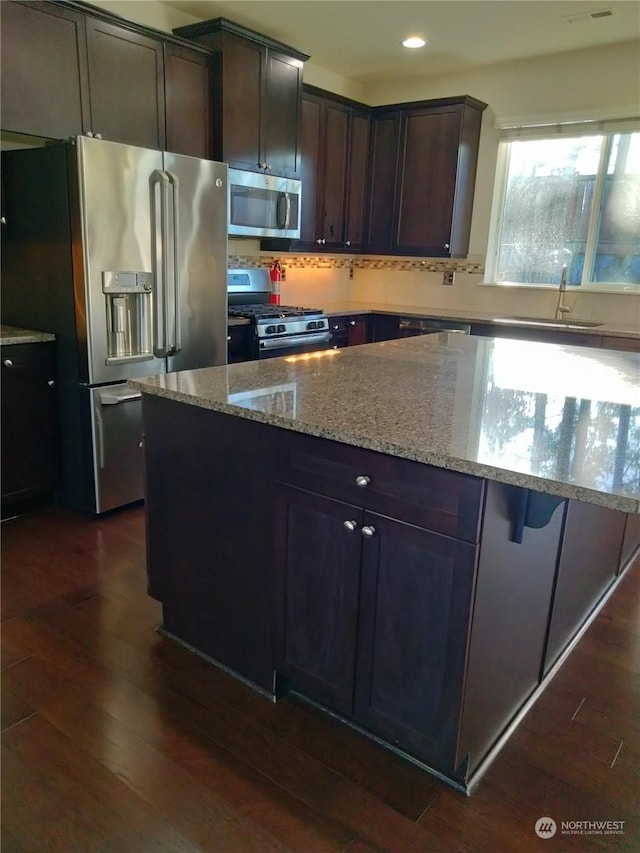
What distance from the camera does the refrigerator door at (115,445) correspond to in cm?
301

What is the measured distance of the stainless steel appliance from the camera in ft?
12.9

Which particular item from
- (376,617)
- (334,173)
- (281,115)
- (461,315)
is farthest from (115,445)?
(334,173)

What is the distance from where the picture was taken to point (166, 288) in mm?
3143

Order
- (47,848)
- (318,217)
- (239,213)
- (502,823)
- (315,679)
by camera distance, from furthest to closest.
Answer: (318,217), (239,213), (315,679), (502,823), (47,848)

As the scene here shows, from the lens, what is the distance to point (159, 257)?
3070 mm

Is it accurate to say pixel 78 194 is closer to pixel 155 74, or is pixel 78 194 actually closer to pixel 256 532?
pixel 155 74

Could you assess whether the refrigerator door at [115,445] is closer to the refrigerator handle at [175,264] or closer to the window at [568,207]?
the refrigerator handle at [175,264]

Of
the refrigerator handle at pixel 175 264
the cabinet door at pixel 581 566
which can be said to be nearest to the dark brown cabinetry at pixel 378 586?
the cabinet door at pixel 581 566

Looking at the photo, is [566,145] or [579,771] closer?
[579,771]

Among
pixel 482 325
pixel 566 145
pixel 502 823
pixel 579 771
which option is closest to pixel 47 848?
pixel 502 823

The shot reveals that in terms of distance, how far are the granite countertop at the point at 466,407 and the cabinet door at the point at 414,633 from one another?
0.71ft

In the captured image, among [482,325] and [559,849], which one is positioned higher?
[482,325]

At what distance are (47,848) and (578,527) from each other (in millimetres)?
1624

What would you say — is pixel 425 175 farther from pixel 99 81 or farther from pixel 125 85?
pixel 99 81
